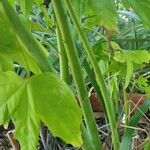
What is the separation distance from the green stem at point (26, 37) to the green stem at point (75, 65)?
0.04 metres

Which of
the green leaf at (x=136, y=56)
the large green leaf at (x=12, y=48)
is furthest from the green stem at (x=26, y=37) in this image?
the green leaf at (x=136, y=56)

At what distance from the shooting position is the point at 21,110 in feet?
1.07

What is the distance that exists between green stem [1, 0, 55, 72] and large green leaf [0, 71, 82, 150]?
0.02 metres

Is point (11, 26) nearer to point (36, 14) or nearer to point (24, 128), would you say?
point (24, 128)

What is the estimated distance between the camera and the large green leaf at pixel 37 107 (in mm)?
314

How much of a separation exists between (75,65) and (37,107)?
0.08 meters

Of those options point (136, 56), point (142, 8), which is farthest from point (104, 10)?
point (136, 56)

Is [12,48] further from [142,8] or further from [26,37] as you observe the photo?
[142,8]

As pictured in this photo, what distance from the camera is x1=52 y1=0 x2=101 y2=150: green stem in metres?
0.38

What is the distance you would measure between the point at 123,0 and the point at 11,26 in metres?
0.11

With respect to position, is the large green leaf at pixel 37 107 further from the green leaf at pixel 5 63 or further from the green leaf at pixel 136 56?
the green leaf at pixel 136 56

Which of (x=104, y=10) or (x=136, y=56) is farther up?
(x=104, y=10)

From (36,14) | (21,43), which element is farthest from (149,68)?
(21,43)

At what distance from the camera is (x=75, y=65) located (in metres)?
0.39
